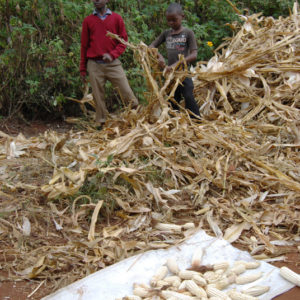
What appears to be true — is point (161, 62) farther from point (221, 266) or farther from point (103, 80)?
point (221, 266)

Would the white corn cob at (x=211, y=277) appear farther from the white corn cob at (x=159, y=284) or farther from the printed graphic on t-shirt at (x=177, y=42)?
the printed graphic on t-shirt at (x=177, y=42)

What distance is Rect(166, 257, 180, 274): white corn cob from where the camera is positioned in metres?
2.38

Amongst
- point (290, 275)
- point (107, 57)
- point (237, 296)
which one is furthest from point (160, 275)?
point (107, 57)

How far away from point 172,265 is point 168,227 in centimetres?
52

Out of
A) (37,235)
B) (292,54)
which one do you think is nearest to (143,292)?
(37,235)

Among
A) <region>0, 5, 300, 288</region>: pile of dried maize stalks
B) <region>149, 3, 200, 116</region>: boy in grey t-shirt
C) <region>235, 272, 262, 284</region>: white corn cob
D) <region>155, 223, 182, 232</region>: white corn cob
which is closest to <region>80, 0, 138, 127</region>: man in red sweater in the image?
<region>0, 5, 300, 288</region>: pile of dried maize stalks

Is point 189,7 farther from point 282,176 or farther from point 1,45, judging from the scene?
point 282,176

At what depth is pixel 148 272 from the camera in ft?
7.87

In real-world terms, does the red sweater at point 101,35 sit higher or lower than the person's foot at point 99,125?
higher

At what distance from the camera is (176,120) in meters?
4.05

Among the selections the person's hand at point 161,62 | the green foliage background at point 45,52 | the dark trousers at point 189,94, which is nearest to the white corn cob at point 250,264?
the dark trousers at point 189,94

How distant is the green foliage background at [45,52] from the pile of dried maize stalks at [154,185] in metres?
1.13

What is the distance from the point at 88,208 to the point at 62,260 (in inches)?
24.0

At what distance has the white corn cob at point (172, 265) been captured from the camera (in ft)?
7.82
